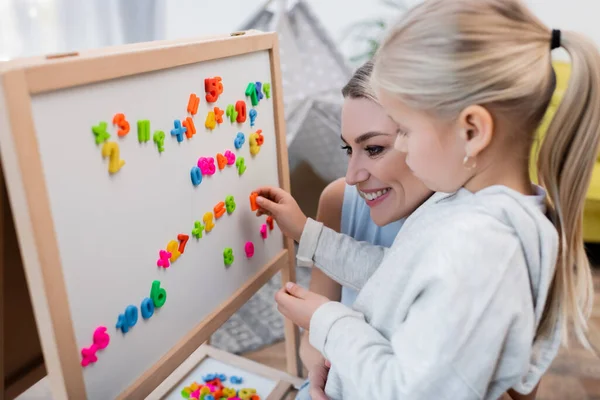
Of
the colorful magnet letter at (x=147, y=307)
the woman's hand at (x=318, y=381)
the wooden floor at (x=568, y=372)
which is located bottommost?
the wooden floor at (x=568, y=372)

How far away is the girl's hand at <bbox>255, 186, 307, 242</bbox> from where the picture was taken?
1.06 m

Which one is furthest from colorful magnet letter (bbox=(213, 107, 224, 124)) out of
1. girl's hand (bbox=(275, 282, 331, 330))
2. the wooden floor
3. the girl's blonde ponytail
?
the wooden floor

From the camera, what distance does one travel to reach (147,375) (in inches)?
31.7

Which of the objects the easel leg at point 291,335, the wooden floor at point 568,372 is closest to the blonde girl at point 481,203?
the easel leg at point 291,335

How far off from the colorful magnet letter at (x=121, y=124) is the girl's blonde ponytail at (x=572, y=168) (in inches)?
21.8

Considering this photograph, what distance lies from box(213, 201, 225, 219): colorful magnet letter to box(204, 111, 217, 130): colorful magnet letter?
5.7 inches

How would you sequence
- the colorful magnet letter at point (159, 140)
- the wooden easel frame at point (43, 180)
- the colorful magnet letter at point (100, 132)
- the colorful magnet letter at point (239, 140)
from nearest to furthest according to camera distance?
1. the wooden easel frame at point (43, 180)
2. the colorful magnet letter at point (100, 132)
3. the colorful magnet letter at point (159, 140)
4. the colorful magnet letter at point (239, 140)

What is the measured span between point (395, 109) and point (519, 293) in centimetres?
26

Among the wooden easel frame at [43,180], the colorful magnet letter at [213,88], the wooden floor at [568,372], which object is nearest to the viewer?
the wooden easel frame at [43,180]

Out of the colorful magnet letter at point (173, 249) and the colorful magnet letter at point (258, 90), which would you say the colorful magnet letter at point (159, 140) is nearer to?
the colorful magnet letter at point (173, 249)

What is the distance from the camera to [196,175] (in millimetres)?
867

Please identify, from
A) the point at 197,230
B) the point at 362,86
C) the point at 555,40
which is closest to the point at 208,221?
the point at 197,230

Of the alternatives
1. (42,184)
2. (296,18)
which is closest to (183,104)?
(42,184)

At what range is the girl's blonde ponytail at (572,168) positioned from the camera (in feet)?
1.95
